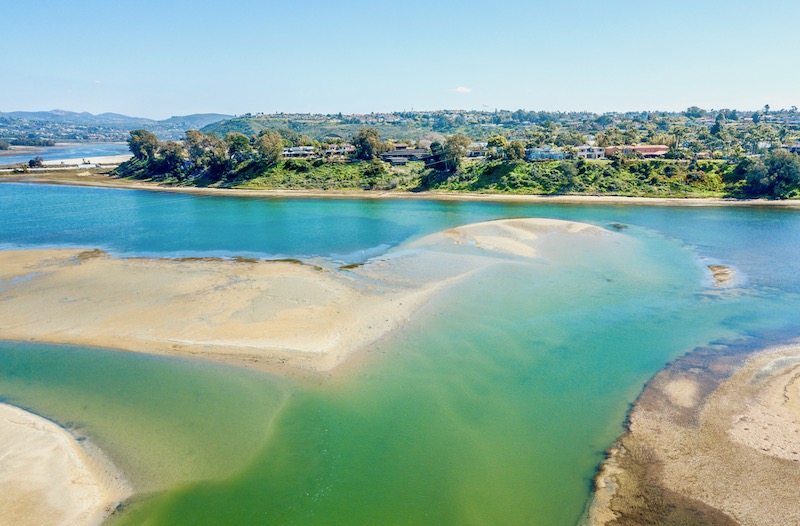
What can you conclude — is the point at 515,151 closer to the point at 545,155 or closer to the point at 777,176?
the point at 545,155

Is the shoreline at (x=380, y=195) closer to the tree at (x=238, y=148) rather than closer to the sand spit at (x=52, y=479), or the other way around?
the tree at (x=238, y=148)

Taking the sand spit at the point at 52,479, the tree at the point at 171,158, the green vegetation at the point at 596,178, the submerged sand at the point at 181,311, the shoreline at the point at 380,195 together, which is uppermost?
the tree at the point at 171,158

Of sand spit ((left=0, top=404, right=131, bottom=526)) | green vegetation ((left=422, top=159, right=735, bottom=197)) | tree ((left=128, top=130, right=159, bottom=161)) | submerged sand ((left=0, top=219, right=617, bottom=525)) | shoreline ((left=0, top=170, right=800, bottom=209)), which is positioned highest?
tree ((left=128, top=130, right=159, bottom=161))

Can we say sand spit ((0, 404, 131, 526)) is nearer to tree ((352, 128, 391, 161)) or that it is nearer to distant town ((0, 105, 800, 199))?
distant town ((0, 105, 800, 199))

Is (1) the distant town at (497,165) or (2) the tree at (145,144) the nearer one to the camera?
(1) the distant town at (497,165)

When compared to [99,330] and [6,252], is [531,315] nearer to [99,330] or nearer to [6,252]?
[99,330]

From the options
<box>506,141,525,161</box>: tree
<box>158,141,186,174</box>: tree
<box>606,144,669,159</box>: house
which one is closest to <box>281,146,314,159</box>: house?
<box>158,141,186,174</box>: tree

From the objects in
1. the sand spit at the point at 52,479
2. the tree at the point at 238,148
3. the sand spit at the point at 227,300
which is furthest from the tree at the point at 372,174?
the sand spit at the point at 52,479
